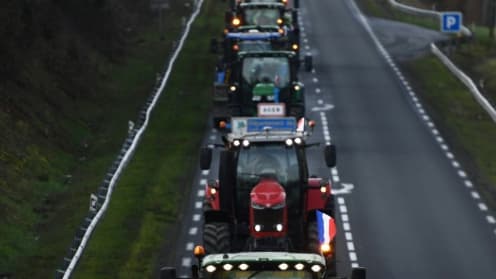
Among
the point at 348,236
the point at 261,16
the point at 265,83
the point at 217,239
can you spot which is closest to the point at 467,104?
the point at 261,16

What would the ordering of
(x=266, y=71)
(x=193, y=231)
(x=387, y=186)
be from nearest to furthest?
1. (x=193, y=231)
2. (x=387, y=186)
3. (x=266, y=71)

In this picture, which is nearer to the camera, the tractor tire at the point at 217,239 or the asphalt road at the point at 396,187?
the tractor tire at the point at 217,239

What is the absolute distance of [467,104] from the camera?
2303 inches

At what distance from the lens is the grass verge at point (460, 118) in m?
45.8

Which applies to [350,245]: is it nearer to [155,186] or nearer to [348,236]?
[348,236]

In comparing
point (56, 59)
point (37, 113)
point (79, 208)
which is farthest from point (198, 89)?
point (79, 208)

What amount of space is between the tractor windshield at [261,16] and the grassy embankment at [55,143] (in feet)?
16.0

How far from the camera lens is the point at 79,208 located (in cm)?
3962

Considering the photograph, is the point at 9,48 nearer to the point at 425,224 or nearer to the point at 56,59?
the point at 56,59

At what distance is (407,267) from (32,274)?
8.43 metres

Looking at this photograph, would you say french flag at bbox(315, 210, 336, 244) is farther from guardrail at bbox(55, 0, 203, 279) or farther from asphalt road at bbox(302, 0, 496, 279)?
guardrail at bbox(55, 0, 203, 279)

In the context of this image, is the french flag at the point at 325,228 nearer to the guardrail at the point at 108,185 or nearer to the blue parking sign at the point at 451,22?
the guardrail at the point at 108,185

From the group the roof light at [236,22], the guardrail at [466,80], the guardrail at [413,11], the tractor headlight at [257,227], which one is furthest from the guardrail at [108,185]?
the guardrail at [413,11]

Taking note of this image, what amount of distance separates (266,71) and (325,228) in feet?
67.0
